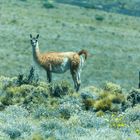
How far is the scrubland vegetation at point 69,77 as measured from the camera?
13.1 meters

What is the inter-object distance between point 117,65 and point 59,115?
96.4 ft

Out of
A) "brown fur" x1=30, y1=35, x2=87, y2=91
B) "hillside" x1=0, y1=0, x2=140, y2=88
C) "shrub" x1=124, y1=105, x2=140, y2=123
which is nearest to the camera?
"shrub" x1=124, y1=105, x2=140, y2=123

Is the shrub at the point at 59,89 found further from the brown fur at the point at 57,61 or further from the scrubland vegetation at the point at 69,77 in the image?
the brown fur at the point at 57,61

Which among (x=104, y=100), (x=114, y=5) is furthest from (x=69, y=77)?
(x=114, y=5)

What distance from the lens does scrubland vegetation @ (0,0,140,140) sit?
13062 millimetres

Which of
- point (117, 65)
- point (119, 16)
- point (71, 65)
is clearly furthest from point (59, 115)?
point (119, 16)

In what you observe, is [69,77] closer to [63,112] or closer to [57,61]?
[57,61]

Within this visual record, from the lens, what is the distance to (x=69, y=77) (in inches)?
1427

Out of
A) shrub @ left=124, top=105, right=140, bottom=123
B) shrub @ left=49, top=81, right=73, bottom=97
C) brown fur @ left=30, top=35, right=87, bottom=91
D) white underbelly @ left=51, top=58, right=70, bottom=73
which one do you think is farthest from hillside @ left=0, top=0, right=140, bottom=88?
shrub @ left=124, top=105, right=140, bottom=123

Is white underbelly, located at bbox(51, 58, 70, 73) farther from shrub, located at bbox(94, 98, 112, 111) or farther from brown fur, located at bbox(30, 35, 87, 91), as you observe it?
shrub, located at bbox(94, 98, 112, 111)

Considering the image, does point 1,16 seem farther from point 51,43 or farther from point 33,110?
point 33,110

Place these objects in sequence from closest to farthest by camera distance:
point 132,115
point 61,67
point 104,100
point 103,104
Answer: point 132,115 < point 103,104 < point 104,100 < point 61,67

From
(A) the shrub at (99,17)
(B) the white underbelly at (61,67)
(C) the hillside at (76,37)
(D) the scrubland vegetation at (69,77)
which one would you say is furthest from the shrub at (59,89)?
(A) the shrub at (99,17)

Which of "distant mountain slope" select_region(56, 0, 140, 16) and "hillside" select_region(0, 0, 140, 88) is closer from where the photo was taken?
"hillside" select_region(0, 0, 140, 88)
